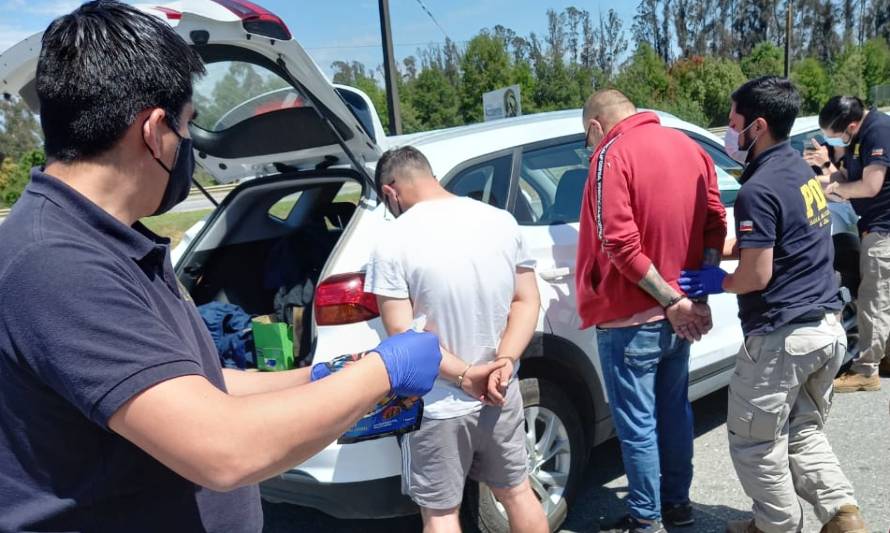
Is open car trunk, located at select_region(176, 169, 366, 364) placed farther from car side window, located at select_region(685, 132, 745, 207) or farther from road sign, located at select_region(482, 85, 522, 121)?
road sign, located at select_region(482, 85, 522, 121)

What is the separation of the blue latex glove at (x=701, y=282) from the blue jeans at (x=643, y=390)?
0.55ft

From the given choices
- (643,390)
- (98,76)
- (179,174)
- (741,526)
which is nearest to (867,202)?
(741,526)

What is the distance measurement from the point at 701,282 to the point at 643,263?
0.32 metres

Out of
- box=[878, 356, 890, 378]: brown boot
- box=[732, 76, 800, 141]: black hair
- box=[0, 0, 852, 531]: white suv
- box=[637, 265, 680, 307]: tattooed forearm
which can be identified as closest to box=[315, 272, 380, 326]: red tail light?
box=[0, 0, 852, 531]: white suv

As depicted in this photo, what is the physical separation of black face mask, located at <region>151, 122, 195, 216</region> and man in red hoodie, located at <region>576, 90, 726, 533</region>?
5.65 ft

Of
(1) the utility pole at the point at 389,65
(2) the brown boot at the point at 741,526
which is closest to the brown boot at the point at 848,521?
(2) the brown boot at the point at 741,526

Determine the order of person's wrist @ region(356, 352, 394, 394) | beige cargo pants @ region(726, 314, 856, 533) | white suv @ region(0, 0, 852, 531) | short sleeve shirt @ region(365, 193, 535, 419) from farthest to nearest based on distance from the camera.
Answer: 1. beige cargo pants @ region(726, 314, 856, 533)
2. white suv @ region(0, 0, 852, 531)
3. short sleeve shirt @ region(365, 193, 535, 419)
4. person's wrist @ region(356, 352, 394, 394)

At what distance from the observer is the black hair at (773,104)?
104 inches

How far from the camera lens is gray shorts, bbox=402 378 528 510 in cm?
237

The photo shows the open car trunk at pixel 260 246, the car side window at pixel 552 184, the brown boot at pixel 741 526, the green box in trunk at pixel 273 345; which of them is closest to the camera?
the brown boot at pixel 741 526

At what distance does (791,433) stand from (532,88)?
45.3 m

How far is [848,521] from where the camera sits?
2.71m

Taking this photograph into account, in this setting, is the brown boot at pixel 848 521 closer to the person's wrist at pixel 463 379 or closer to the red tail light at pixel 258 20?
the person's wrist at pixel 463 379

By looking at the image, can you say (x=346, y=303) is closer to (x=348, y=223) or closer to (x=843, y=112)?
(x=348, y=223)
